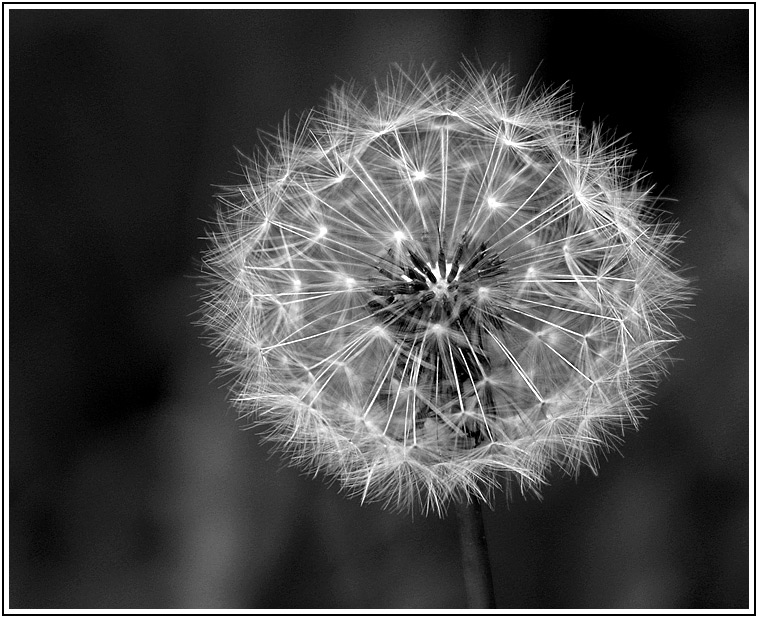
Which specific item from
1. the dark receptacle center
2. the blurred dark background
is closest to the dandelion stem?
the dark receptacle center

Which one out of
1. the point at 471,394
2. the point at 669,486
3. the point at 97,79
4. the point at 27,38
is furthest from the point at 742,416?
the point at 27,38

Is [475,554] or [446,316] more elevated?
[446,316]

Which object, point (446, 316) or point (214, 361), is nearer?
point (446, 316)

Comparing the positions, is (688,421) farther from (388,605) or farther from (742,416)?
(388,605)

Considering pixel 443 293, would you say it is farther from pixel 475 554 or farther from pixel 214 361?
pixel 214 361

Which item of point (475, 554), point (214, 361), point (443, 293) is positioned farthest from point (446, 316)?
point (214, 361)

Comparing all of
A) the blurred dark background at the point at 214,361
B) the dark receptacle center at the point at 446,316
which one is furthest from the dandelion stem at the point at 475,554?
the blurred dark background at the point at 214,361

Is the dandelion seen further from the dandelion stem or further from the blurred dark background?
the blurred dark background

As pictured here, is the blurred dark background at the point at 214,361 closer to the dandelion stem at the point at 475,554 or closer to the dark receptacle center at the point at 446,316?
the dandelion stem at the point at 475,554
